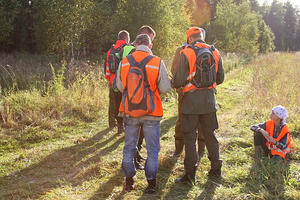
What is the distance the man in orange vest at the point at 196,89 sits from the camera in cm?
384

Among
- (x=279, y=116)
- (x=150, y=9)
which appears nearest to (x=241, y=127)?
(x=279, y=116)

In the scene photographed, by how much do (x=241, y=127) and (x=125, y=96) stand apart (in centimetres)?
386

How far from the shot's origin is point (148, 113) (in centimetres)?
373

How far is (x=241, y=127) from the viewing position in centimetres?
675

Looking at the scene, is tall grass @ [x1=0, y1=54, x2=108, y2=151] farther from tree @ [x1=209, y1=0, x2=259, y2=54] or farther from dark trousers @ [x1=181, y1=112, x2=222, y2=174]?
tree @ [x1=209, y1=0, x2=259, y2=54]

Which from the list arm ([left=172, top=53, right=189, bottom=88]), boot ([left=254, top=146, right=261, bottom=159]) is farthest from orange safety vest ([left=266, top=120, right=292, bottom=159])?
arm ([left=172, top=53, right=189, bottom=88])

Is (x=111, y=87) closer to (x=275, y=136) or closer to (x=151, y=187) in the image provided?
(x=151, y=187)

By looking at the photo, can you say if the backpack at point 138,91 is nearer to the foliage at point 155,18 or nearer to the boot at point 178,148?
the boot at point 178,148

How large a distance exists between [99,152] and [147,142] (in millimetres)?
2053

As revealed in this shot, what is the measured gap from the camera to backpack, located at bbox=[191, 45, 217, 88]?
382cm

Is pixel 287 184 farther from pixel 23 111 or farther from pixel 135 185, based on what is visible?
pixel 23 111

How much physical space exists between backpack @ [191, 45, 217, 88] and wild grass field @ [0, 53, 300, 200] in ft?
4.73

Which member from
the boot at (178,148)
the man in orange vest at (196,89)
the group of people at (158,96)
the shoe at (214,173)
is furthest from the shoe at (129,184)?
the boot at (178,148)

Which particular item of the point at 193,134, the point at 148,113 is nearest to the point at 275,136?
the point at 193,134
